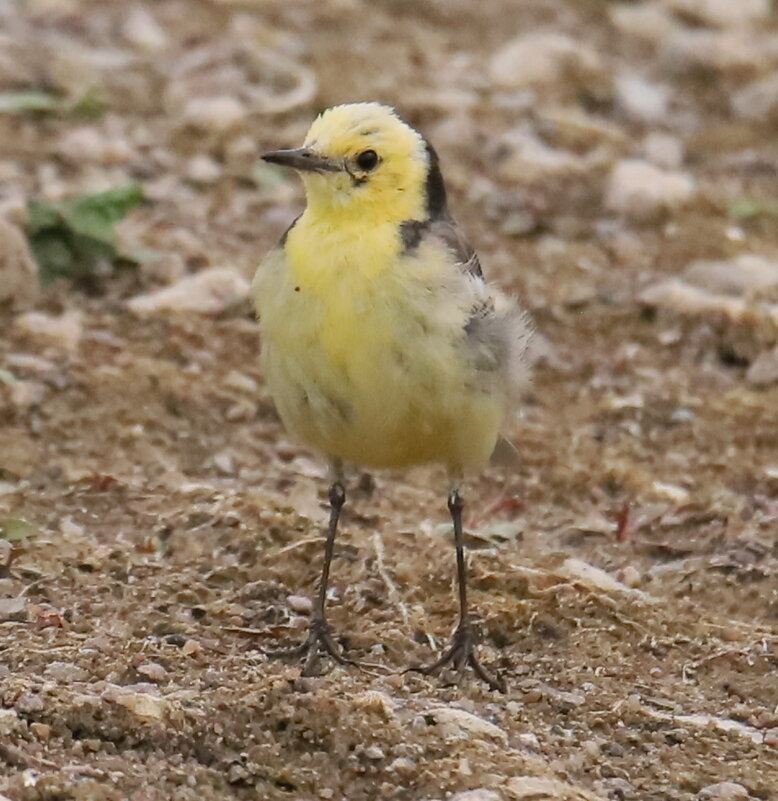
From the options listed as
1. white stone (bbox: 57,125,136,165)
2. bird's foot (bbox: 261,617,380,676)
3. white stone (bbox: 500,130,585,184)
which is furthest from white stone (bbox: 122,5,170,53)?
bird's foot (bbox: 261,617,380,676)

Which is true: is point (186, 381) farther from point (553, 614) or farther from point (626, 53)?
point (626, 53)

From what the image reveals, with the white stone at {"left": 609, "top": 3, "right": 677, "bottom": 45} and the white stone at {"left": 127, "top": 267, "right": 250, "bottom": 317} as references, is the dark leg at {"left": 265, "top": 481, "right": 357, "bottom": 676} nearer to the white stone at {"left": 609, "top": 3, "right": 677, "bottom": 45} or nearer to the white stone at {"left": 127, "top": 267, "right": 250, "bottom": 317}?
the white stone at {"left": 127, "top": 267, "right": 250, "bottom": 317}

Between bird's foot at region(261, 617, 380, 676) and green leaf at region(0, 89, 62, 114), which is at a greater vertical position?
green leaf at region(0, 89, 62, 114)

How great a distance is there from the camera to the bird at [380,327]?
546cm

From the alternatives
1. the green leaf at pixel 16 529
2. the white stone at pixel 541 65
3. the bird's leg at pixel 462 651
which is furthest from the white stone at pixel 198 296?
the white stone at pixel 541 65

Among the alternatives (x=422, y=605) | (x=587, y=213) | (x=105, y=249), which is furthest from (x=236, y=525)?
(x=587, y=213)

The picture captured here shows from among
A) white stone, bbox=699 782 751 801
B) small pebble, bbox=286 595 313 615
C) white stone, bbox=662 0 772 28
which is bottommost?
small pebble, bbox=286 595 313 615

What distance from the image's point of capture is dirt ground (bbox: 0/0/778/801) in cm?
497

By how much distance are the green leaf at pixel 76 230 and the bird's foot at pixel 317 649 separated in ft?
10.2

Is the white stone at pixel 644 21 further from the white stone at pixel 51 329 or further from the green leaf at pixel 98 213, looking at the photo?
the white stone at pixel 51 329

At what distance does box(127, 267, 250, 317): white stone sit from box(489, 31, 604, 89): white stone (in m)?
3.98

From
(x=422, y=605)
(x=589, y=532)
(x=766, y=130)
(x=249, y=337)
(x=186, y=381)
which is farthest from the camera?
(x=766, y=130)

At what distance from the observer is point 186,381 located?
7.71 m

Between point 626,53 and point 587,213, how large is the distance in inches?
127
